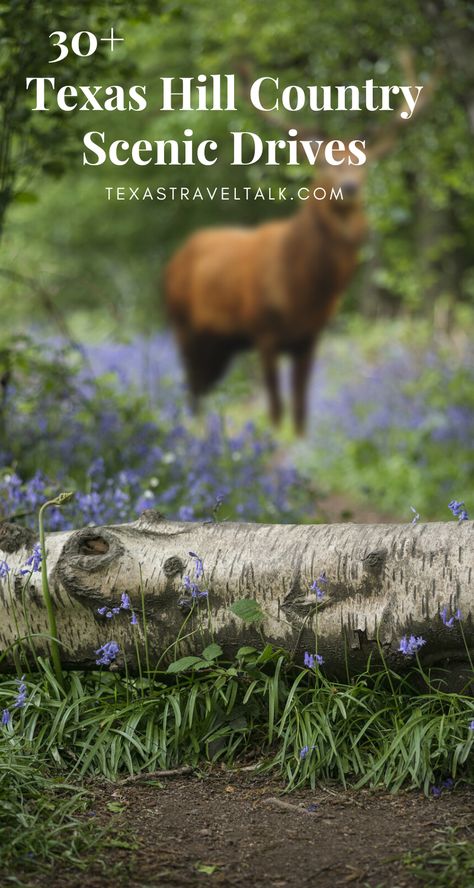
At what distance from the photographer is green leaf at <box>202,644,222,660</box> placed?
121 inches

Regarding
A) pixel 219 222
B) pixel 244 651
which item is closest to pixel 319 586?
pixel 244 651

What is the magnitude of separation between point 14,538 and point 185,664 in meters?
0.82

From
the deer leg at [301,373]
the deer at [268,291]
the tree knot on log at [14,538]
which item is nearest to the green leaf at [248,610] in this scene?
the tree knot on log at [14,538]

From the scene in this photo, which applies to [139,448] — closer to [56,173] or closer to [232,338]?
[56,173]

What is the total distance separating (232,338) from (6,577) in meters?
7.12

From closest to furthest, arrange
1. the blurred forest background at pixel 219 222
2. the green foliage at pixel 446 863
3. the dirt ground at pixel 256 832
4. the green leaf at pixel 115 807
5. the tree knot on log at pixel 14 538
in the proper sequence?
the green foliage at pixel 446 863 < the dirt ground at pixel 256 832 < the green leaf at pixel 115 807 < the tree knot on log at pixel 14 538 < the blurred forest background at pixel 219 222

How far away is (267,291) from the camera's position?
1003 cm

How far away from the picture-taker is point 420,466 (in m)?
8.16

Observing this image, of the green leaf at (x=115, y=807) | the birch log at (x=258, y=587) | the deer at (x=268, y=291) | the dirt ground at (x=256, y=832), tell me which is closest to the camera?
the dirt ground at (x=256, y=832)

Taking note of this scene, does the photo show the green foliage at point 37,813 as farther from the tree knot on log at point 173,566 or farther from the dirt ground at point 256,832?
the tree knot on log at point 173,566

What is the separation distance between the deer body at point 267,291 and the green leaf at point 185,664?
23.0 ft

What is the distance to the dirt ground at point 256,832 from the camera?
243 centimetres

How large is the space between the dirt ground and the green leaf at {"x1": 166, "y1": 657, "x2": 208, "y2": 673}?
0.34 metres

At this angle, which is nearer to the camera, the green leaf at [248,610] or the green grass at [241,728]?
the green grass at [241,728]
